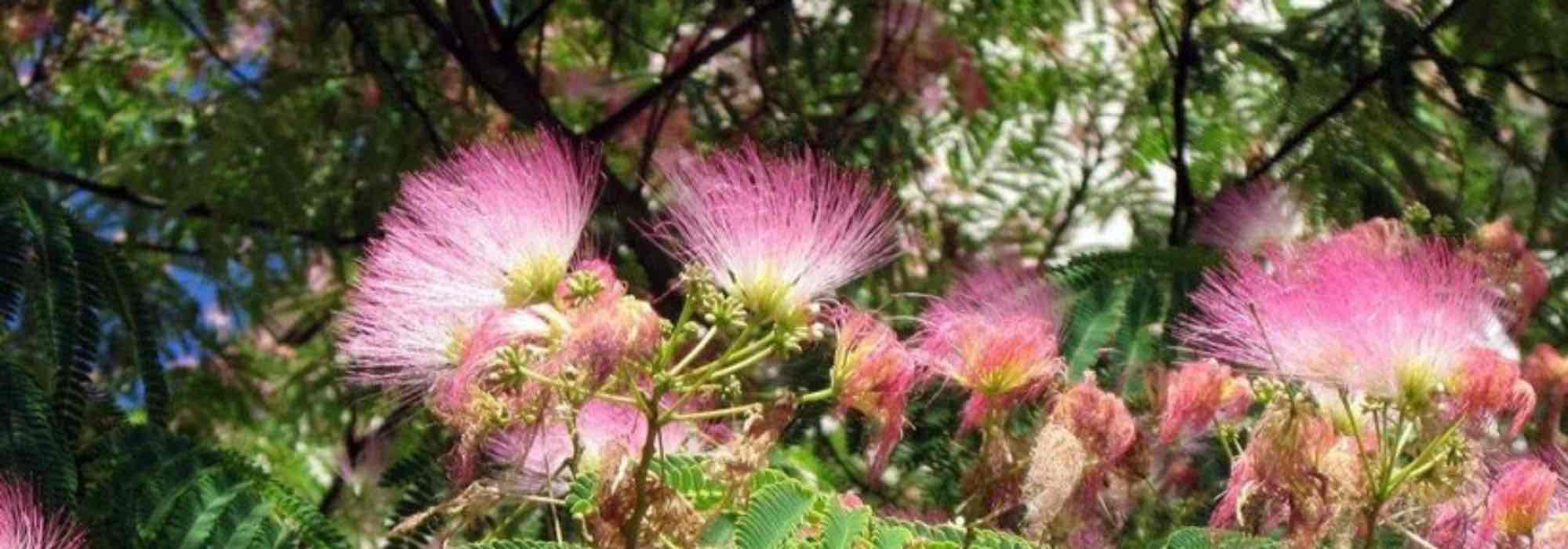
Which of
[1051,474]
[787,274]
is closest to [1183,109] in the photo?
[1051,474]

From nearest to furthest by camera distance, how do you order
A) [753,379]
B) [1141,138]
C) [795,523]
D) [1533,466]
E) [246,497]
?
1. [795,523]
2. [1533,466]
3. [246,497]
4. [753,379]
5. [1141,138]

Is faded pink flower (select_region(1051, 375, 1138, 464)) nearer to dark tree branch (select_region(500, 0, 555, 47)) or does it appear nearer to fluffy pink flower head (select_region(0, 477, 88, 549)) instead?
fluffy pink flower head (select_region(0, 477, 88, 549))

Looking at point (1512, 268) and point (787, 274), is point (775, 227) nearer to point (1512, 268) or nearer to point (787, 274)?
point (787, 274)

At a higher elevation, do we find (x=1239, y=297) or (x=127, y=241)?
(x=127, y=241)

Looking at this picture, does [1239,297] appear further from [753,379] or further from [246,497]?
[246,497]

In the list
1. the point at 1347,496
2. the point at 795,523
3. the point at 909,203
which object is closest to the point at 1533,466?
the point at 1347,496

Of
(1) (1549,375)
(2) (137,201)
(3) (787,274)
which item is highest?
(2) (137,201)

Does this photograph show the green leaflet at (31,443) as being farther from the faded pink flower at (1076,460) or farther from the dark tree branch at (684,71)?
the dark tree branch at (684,71)
